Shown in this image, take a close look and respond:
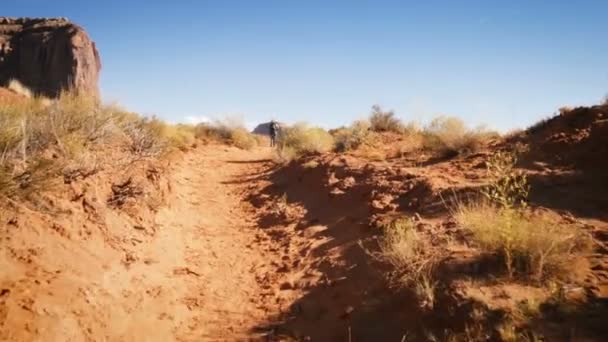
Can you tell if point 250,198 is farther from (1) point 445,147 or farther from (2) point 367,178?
(1) point 445,147

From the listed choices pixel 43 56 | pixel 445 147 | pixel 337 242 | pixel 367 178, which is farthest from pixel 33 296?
pixel 43 56

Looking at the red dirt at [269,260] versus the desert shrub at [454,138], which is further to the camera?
the desert shrub at [454,138]

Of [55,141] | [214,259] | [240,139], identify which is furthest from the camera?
[240,139]

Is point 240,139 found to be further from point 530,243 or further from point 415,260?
point 530,243

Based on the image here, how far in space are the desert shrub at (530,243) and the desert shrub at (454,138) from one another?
15.5 ft

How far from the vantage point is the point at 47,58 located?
30266 mm

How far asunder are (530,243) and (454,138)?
220 inches

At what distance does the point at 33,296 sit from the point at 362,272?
3.29 metres

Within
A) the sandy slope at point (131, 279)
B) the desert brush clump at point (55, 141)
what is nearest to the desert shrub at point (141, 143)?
the desert brush clump at point (55, 141)

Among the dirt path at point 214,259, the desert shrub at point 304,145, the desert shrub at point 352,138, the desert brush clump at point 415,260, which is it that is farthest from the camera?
the desert shrub at point 304,145

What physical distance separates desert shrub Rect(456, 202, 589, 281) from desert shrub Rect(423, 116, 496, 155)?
4.73 meters

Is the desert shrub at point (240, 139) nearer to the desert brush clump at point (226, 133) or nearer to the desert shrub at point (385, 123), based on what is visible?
the desert brush clump at point (226, 133)

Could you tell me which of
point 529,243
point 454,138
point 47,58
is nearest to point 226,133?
point 454,138

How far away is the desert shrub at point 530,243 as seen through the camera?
3314 millimetres
